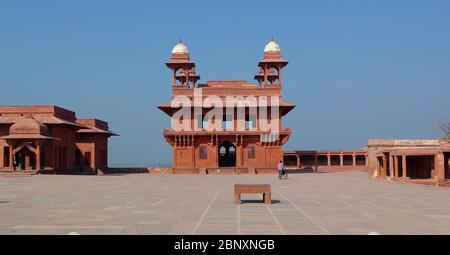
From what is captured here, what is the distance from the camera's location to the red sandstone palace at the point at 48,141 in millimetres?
37781

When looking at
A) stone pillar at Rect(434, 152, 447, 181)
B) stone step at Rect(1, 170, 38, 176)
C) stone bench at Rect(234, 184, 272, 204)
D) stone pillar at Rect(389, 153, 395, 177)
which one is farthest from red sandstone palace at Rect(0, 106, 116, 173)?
stone pillar at Rect(434, 152, 447, 181)

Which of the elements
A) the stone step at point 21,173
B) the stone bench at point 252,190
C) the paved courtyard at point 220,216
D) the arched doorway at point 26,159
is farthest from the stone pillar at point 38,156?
the stone bench at point 252,190

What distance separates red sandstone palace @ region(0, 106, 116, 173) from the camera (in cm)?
3778

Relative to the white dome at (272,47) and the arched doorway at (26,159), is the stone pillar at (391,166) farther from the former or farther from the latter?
the arched doorway at (26,159)

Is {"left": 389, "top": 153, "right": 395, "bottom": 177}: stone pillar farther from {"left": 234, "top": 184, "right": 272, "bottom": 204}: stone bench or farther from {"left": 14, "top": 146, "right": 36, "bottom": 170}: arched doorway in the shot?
{"left": 14, "top": 146, "right": 36, "bottom": 170}: arched doorway

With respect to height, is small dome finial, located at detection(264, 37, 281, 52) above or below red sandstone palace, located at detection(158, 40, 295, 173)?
above

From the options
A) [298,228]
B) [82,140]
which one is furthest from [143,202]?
[82,140]

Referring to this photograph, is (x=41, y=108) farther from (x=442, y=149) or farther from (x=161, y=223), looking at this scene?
(x=161, y=223)

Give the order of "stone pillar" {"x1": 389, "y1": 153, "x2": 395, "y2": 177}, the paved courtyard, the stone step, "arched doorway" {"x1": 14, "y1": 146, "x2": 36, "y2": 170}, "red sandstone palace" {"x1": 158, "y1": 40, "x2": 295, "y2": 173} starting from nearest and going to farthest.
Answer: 1. the paved courtyard
2. "stone pillar" {"x1": 389, "y1": 153, "x2": 395, "y2": 177}
3. the stone step
4. "arched doorway" {"x1": 14, "y1": 146, "x2": 36, "y2": 170}
5. "red sandstone palace" {"x1": 158, "y1": 40, "x2": 295, "y2": 173}

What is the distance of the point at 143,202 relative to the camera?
15641 millimetres

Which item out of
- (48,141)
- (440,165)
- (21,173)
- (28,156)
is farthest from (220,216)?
(28,156)

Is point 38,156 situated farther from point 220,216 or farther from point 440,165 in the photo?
point 220,216

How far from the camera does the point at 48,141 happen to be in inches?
1533

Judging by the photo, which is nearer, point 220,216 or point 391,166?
point 220,216
